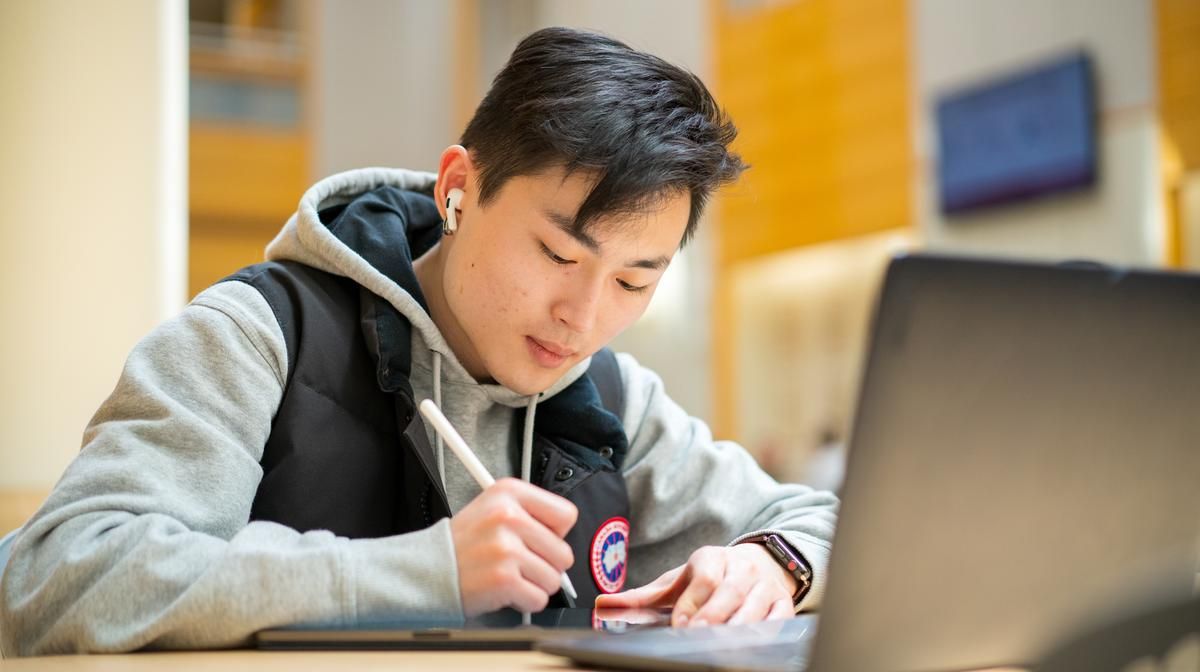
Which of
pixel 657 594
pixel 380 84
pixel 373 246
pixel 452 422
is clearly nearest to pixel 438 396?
pixel 452 422

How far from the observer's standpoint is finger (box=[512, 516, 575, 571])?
93 cm

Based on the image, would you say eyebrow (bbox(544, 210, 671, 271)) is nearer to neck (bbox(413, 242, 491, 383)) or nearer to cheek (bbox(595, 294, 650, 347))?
cheek (bbox(595, 294, 650, 347))

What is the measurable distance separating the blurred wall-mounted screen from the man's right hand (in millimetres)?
5292

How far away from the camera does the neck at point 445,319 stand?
147 cm

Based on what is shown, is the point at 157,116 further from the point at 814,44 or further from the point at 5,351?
the point at 814,44

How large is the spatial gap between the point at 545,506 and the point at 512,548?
0.13 feet

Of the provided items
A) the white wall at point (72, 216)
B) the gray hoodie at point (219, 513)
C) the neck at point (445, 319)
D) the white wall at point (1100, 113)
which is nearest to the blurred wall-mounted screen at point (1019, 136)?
the white wall at point (1100, 113)

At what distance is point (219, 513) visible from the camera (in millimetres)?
1076

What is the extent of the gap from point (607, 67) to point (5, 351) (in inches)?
67.0

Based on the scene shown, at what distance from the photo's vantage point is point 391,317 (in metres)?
1.35

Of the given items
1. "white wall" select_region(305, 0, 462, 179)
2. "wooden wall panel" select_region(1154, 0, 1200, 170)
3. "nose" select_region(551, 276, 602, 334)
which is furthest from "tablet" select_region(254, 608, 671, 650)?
"white wall" select_region(305, 0, 462, 179)

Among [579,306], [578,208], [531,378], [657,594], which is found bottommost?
[657,594]

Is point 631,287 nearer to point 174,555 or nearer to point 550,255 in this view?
point 550,255

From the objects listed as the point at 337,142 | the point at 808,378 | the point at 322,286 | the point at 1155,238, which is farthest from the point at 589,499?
the point at 337,142
